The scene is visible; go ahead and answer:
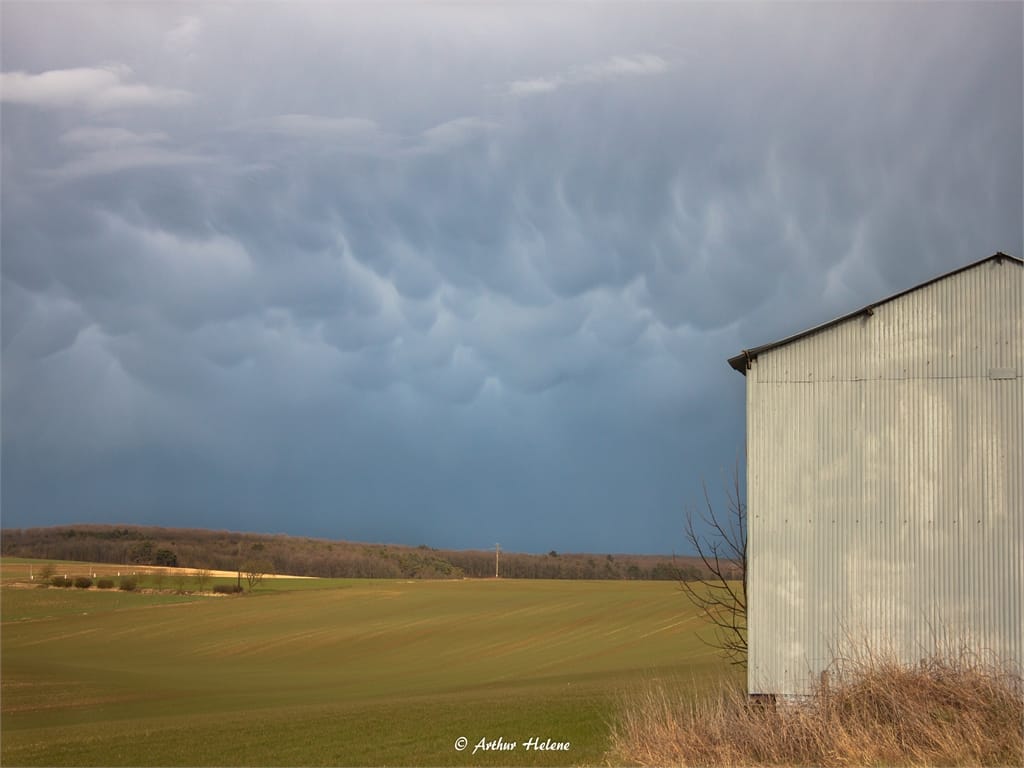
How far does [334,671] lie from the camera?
48219mm

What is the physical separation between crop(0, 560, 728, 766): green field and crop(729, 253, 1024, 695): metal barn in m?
4.80

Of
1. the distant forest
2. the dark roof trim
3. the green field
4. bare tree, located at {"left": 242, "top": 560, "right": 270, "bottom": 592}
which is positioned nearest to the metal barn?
the dark roof trim

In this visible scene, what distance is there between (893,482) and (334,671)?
38.0 metres

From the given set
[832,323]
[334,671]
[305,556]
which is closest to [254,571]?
[305,556]

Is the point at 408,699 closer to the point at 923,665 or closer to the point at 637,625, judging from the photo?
the point at 923,665

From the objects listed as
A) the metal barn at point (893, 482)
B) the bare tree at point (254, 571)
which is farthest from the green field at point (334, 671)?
the bare tree at point (254, 571)

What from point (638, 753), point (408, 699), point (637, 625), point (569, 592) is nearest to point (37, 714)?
point (408, 699)

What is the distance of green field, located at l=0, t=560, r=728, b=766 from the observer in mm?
21438

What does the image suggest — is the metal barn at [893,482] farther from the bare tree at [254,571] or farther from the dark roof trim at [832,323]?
the bare tree at [254,571]

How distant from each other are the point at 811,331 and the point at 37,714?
28.1 metres

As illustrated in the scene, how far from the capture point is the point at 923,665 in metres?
14.5

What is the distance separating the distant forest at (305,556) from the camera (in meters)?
142

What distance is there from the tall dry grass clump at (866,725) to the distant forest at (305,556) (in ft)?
387

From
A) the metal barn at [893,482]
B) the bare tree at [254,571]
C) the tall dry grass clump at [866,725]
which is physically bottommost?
the bare tree at [254,571]
